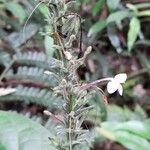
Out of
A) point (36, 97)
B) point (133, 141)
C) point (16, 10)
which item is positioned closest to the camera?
point (133, 141)

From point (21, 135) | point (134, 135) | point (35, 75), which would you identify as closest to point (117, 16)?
Answer: point (35, 75)

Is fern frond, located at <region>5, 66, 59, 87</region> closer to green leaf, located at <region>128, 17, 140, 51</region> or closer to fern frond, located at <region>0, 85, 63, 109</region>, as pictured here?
fern frond, located at <region>0, 85, 63, 109</region>

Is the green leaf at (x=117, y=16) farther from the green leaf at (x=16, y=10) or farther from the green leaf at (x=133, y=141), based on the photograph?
the green leaf at (x=133, y=141)

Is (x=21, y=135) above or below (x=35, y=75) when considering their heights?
below

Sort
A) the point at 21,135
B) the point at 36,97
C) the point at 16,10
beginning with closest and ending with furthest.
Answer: the point at 21,135
the point at 36,97
the point at 16,10

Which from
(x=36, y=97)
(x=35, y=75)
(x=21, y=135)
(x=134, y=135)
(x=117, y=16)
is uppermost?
(x=117, y=16)

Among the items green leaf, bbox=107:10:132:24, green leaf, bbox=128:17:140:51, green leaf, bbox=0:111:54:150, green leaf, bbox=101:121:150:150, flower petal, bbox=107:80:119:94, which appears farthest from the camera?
green leaf, bbox=107:10:132:24

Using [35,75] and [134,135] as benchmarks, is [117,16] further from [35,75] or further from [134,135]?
[134,135]

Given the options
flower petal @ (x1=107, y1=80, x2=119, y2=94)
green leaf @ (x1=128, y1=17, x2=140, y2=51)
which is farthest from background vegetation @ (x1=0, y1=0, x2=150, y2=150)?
flower petal @ (x1=107, y1=80, x2=119, y2=94)

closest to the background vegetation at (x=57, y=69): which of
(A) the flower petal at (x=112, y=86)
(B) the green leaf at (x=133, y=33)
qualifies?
(B) the green leaf at (x=133, y=33)
